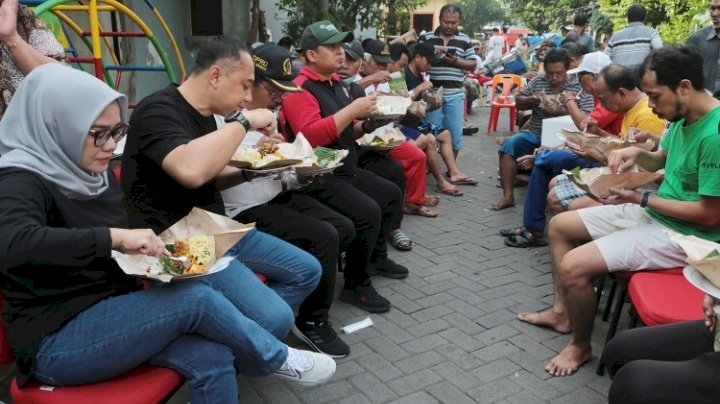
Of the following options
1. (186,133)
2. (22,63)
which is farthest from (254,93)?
(22,63)

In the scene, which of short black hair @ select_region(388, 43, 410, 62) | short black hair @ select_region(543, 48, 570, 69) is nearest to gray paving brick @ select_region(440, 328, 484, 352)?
short black hair @ select_region(543, 48, 570, 69)

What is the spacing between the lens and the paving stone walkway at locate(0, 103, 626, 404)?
2.95 m

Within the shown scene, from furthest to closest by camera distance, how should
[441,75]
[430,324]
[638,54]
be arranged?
1. [638,54]
2. [441,75]
3. [430,324]

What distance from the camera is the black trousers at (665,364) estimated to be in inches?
75.0

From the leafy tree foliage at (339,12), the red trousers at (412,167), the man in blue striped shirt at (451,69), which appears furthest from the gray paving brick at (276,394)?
the leafy tree foliage at (339,12)

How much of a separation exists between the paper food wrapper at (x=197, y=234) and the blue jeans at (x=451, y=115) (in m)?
4.79

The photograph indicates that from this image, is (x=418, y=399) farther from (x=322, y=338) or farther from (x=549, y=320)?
(x=549, y=320)

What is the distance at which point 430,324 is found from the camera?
3686mm

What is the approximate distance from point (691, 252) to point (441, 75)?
17.0 feet

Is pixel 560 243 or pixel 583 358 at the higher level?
pixel 560 243

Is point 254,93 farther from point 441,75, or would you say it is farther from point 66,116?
point 441,75

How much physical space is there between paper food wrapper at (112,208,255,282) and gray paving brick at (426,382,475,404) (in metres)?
1.35

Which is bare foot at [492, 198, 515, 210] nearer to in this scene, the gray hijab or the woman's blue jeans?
the woman's blue jeans

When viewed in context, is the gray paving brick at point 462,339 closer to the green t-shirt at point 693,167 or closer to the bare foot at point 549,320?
the bare foot at point 549,320
